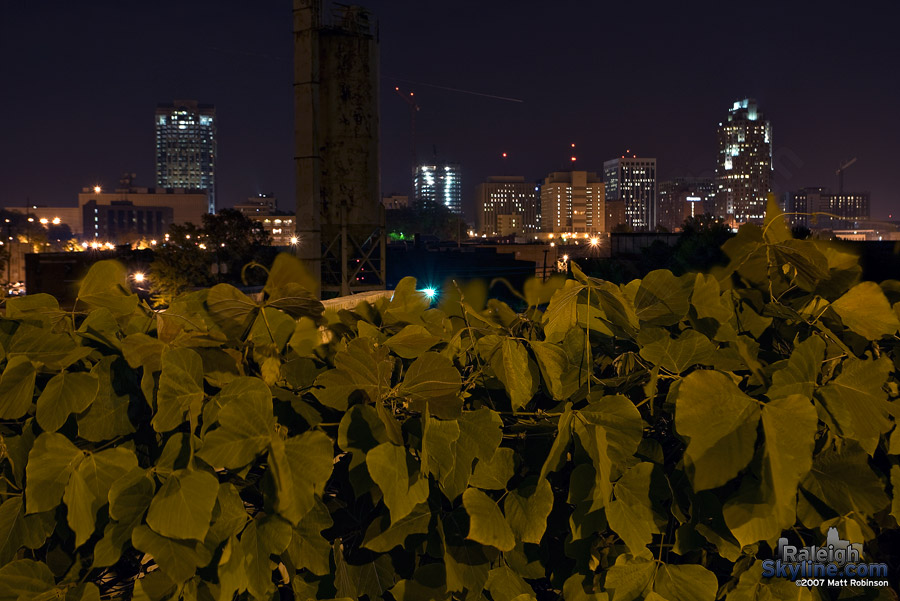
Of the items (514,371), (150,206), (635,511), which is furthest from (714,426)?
(150,206)

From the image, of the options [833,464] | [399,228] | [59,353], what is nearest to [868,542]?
[833,464]

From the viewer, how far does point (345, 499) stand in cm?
134

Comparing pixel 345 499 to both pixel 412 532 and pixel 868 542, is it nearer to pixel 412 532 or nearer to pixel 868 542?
pixel 412 532

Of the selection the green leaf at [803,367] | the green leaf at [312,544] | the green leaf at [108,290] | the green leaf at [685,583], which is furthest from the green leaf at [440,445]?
the green leaf at [108,290]

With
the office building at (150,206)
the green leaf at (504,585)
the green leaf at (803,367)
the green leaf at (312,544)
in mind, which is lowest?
the green leaf at (504,585)

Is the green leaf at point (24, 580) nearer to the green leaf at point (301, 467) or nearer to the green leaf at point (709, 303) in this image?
the green leaf at point (301, 467)

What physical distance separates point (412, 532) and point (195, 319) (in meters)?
0.60

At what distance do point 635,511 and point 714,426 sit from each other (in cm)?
26

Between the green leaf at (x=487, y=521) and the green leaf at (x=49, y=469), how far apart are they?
2.36ft

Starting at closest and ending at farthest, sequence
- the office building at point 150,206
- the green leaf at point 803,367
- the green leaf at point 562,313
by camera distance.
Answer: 1. the green leaf at point 803,367
2. the green leaf at point 562,313
3. the office building at point 150,206

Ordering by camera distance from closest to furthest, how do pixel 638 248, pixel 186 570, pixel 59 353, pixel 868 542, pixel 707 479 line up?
pixel 707 479, pixel 186 570, pixel 59 353, pixel 868 542, pixel 638 248

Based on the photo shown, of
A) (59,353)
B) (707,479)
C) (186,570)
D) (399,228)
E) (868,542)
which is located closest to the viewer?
(707,479)

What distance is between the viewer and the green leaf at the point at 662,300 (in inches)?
56.4

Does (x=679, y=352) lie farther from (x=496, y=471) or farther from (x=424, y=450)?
(x=424, y=450)
